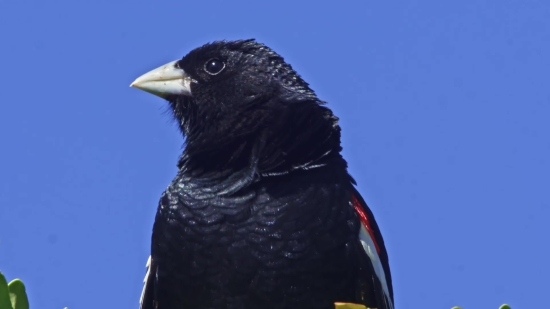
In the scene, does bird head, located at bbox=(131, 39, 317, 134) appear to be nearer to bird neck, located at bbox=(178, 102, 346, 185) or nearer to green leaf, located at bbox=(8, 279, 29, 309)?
bird neck, located at bbox=(178, 102, 346, 185)

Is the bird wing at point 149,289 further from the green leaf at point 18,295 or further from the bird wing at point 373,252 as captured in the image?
the green leaf at point 18,295

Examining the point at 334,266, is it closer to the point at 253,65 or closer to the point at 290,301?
the point at 290,301

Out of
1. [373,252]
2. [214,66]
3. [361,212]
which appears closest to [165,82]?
[214,66]

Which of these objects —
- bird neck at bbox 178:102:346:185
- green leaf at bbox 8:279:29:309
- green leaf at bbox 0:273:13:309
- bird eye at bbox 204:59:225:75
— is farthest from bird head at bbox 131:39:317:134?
Result: green leaf at bbox 0:273:13:309

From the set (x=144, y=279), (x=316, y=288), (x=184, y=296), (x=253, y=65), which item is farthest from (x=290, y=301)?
(x=253, y=65)

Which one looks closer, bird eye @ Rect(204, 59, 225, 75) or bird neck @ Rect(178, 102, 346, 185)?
bird neck @ Rect(178, 102, 346, 185)

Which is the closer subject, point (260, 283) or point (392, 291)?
point (260, 283)
